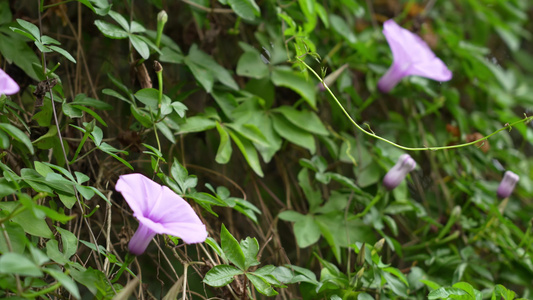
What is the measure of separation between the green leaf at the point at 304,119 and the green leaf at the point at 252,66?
0.10 metres

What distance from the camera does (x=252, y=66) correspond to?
4.09 feet

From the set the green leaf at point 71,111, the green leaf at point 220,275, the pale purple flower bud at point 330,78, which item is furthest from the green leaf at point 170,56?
the green leaf at point 220,275

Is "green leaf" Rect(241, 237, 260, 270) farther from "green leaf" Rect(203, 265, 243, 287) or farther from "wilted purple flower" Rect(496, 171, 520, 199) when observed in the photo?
"wilted purple flower" Rect(496, 171, 520, 199)

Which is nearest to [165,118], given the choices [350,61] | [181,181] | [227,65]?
[181,181]

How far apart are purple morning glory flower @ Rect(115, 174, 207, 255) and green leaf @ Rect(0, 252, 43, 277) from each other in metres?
0.18

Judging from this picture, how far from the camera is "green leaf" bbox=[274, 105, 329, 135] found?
125 cm

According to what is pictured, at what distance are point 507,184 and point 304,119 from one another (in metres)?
A: 0.53

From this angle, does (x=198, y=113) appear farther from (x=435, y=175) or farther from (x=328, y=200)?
(x=435, y=175)

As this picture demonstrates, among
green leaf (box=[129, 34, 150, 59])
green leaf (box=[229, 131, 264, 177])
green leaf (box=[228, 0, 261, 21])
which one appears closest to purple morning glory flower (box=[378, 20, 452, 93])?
green leaf (box=[228, 0, 261, 21])

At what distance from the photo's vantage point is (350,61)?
1.49 metres

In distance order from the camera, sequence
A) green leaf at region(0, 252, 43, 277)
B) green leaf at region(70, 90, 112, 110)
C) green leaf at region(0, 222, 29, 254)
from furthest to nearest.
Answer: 1. green leaf at region(70, 90, 112, 110)
2. green leaf at region(0, 222, 29, 254)
3. green leaf at region(0, 252, 43, 277)

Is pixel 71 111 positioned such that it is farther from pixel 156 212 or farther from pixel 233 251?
pixel 233 251

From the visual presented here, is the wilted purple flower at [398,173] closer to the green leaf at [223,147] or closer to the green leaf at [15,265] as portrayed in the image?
the green leaf at [223,147]

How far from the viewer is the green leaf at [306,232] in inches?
43.6
